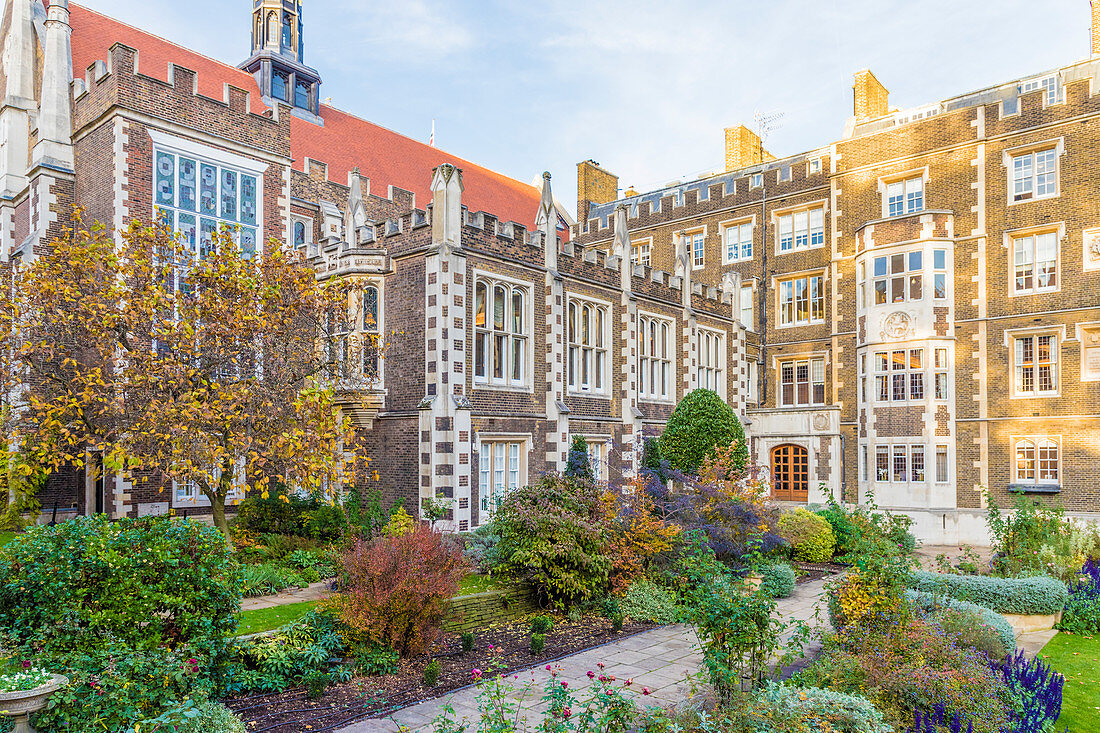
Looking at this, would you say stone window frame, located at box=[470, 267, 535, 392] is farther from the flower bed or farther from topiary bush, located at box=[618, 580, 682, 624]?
the flower bed

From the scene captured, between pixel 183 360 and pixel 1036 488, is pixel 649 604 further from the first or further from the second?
pixel 1036 488

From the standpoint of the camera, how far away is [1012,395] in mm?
23922

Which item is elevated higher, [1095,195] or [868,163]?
[868,163]

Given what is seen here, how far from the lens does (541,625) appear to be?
10594 millimetres

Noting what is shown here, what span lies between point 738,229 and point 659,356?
10.7 m

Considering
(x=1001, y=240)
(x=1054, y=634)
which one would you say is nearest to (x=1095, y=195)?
(x=1001, y=240)

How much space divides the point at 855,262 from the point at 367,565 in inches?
944

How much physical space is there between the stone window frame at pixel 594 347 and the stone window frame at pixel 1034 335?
13.7m

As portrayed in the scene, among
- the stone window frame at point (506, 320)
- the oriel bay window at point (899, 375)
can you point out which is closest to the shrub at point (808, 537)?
the stone window frame at point (506, 320)

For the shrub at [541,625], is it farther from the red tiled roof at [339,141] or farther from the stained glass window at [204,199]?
the red tiled roof at [339,141]

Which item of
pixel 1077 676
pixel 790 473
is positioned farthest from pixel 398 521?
pixel 790 473

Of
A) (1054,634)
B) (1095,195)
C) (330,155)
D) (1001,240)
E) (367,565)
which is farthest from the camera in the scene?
(330,155)

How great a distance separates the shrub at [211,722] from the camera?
5.81 meters

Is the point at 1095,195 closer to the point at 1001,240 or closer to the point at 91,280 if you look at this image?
the point at 1001,240
